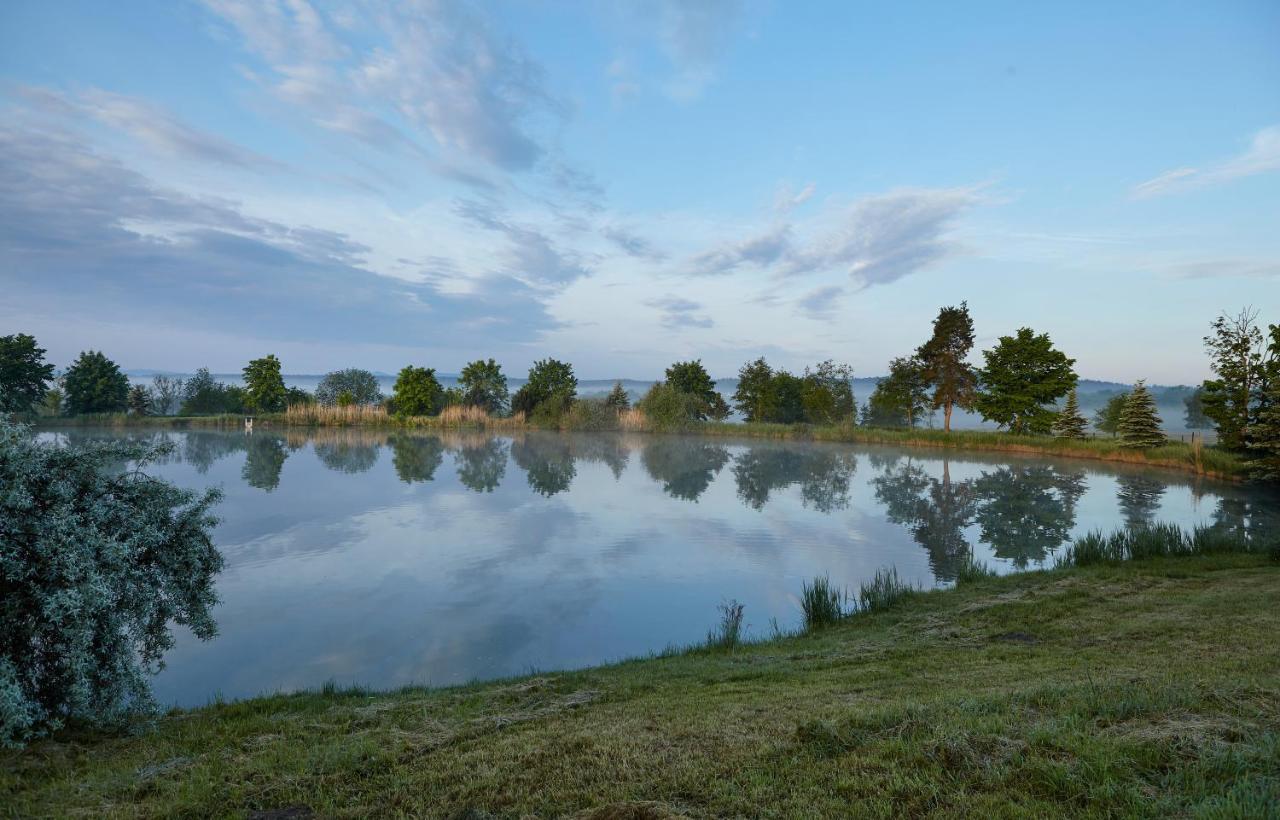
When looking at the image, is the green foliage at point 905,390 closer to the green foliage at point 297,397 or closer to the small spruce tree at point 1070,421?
the small spruce tree at point 1070,421

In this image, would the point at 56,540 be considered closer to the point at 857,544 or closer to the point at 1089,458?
the point at 857,544

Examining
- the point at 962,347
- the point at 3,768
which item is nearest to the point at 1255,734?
the point at 3,768

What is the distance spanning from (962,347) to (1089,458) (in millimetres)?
9941

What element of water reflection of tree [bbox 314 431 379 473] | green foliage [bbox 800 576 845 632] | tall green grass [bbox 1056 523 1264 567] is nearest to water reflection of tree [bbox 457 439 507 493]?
water reflection of tree [bbox 314 431 379 473]

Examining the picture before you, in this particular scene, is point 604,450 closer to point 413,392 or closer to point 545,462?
point 545,462

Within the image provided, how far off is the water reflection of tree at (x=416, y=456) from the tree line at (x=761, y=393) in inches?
400

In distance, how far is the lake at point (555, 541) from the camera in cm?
686

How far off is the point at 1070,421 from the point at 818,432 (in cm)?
1324

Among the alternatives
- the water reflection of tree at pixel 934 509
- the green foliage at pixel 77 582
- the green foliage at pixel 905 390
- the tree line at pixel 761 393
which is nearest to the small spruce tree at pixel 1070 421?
the tree line at pixel 761 393

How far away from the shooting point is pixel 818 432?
36188 mm

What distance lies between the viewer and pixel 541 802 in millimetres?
2803

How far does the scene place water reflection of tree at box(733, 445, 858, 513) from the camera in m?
17.0

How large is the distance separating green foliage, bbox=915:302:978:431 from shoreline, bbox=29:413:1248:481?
266cm

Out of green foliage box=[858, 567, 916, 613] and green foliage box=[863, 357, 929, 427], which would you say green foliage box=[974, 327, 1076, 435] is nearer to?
green foliage box=[863, 357, 929, 427]
